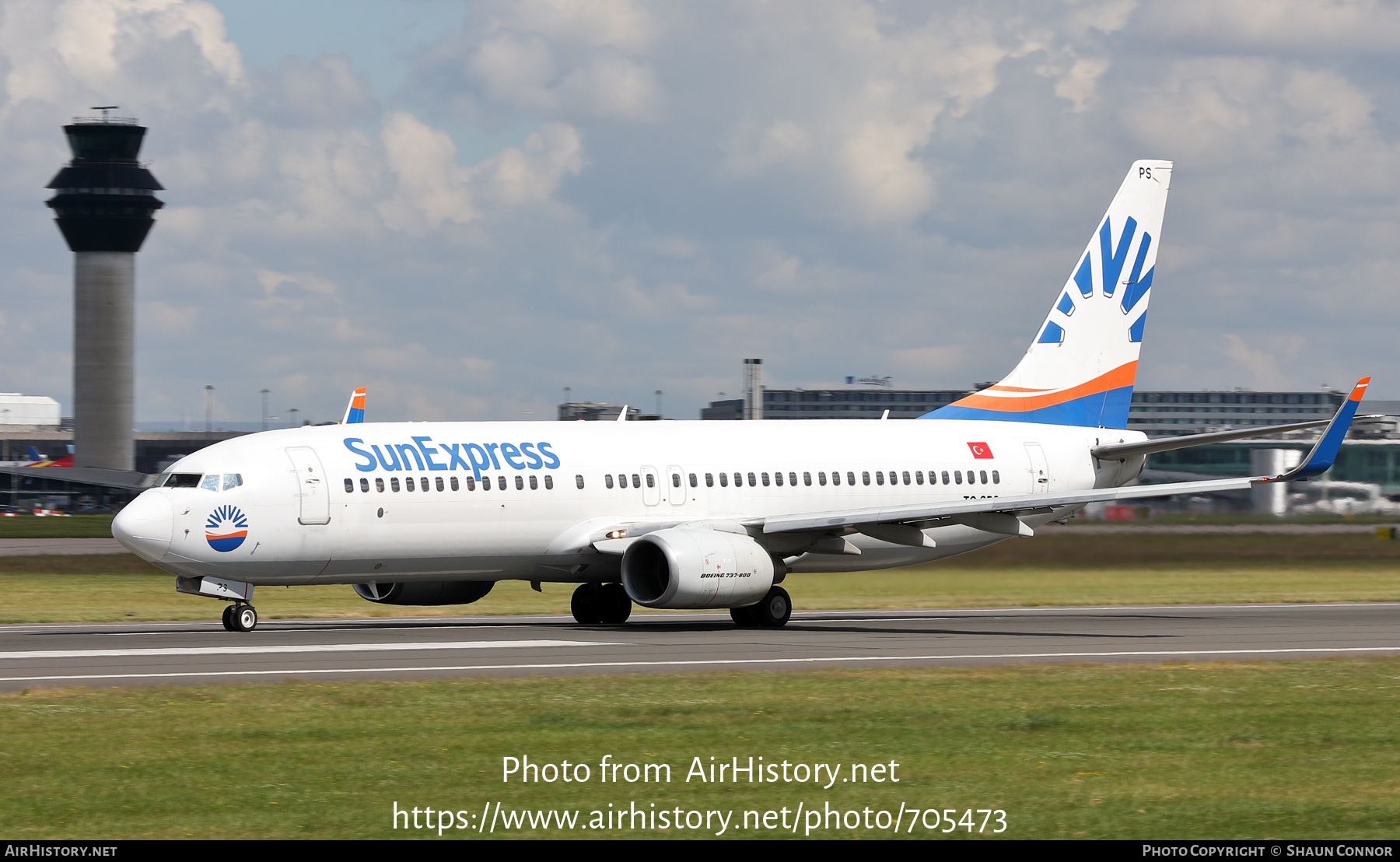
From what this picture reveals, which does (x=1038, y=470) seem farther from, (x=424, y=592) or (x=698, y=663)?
(x=698, y=663)

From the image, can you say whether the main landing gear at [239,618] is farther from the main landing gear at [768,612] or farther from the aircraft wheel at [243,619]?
the main landing gear at [768,612]

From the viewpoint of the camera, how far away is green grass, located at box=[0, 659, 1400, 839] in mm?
12969

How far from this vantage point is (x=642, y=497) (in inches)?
1337

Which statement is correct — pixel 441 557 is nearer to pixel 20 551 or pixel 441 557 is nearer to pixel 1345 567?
pixel 1345 567

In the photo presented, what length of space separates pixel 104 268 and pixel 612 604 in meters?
133

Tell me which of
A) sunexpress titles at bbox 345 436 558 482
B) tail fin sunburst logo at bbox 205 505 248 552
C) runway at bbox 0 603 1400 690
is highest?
sunexpress titles at bbox 345 436 558 482

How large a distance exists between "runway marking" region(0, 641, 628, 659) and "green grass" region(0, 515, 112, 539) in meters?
48.4

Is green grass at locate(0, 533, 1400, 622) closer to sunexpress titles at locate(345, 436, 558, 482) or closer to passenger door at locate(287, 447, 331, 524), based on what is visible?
sunexpress titles at locate(345, 436, 558, 482)

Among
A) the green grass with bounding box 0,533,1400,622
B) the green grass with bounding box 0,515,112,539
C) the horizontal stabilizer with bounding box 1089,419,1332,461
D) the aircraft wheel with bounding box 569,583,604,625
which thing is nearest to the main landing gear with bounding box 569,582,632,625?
the aircraft wheel with bounding box 569,583,604,625

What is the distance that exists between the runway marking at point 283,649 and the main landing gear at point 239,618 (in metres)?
3.23

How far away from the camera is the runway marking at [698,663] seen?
22.4m

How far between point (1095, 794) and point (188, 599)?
34.5 meters

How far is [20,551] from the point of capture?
2515 inches

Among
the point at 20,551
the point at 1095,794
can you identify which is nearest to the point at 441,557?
the point at 1095,794
